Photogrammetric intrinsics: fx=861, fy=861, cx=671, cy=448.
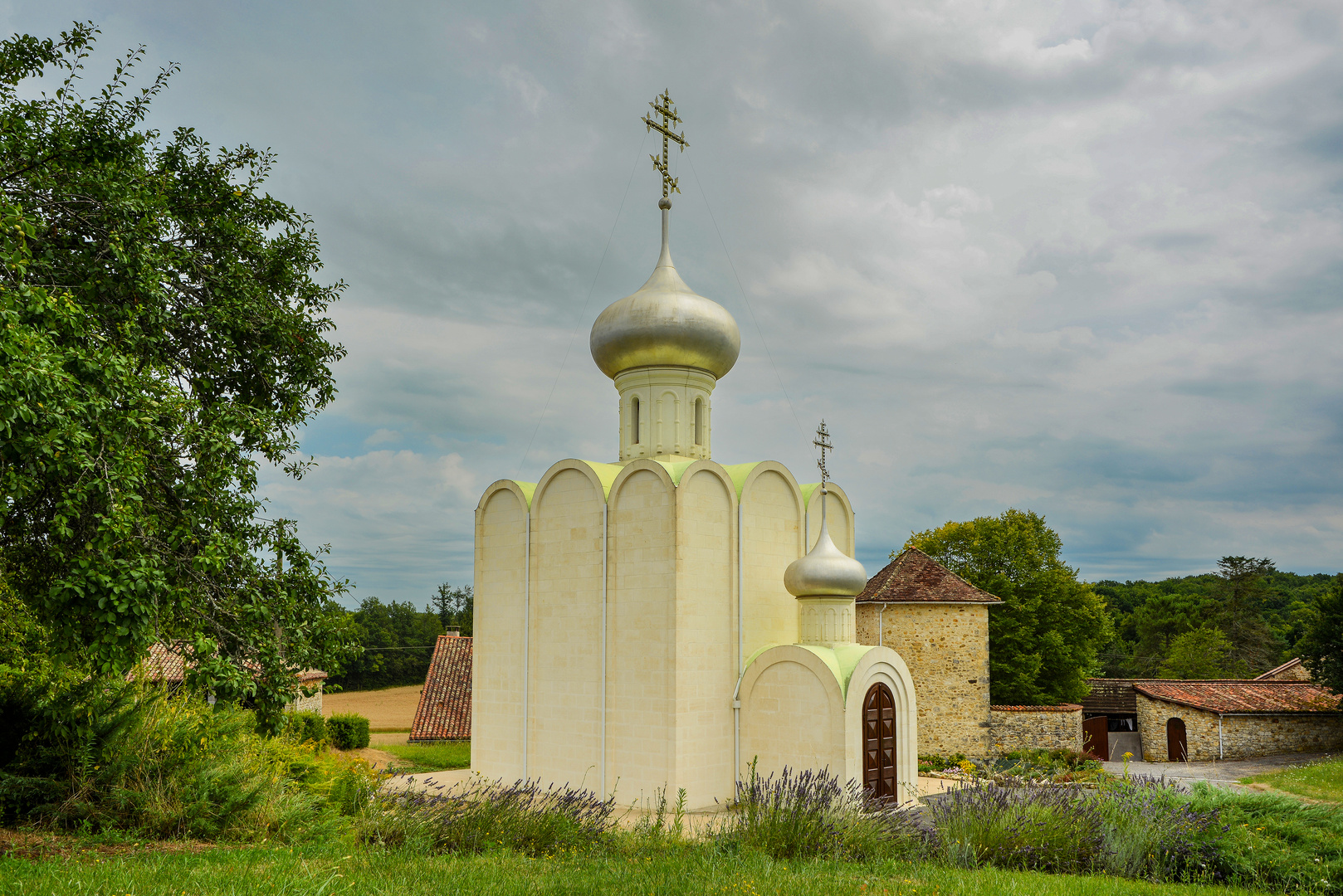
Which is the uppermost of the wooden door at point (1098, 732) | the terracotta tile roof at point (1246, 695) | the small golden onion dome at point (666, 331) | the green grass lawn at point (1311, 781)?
the small golden onion dome at point (666, 331)

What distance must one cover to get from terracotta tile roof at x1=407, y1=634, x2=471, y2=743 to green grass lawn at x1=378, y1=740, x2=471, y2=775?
357 mm

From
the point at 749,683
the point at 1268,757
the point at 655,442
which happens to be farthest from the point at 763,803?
the point at 1268,757

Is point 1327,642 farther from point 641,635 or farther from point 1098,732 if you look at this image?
point 641,635

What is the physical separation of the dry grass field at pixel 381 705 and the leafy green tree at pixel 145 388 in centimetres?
2396

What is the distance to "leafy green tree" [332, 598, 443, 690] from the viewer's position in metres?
51.8

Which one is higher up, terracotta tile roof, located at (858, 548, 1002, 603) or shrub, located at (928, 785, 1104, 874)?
terracotta tile roof, located at (858, 548, 1002, 603)

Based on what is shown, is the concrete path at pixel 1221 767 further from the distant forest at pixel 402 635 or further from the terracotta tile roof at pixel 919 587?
the distant forest at pixel 402 635

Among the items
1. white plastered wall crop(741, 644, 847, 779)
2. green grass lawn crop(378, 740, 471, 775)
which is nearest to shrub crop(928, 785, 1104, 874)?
white plastered wall crop(741, 644, 847, 779)

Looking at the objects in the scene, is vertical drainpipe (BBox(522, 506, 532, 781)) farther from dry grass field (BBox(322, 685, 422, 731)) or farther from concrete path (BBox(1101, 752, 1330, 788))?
dry grass field (BBox(322, 685, 422, 731))

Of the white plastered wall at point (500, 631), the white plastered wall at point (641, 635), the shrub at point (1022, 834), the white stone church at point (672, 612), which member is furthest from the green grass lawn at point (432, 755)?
the shrub at point (1022, 834)

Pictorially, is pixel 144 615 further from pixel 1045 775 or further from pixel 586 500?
pixel 1045 775

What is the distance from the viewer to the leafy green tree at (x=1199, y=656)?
35625 millimetres

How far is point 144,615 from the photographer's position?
21.4ft

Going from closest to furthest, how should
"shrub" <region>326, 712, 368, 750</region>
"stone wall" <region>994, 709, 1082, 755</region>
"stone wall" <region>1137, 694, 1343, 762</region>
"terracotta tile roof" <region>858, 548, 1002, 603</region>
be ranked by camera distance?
1. "stone wall" <region>994, 709, 1082, 755</region>
2. "stone wall" <region>1137, 694, 1343, 762</region>
3. "terracotta tile roof" <region>858, 548, 1002, 603</region>
4. "shrub" <region>326, 712, 368, 750</region>
